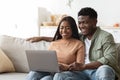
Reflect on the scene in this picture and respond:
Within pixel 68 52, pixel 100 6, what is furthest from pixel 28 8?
pixel 68 52

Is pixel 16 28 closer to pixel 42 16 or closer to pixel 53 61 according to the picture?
pixel 42 16

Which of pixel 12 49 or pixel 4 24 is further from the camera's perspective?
pixel 4 24

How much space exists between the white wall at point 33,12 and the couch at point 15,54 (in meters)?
2.63

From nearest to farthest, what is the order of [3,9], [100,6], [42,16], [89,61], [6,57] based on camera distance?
[89,61], [6,57], [100,6], [42,16], [3,9]

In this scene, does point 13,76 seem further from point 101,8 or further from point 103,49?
point 101,8

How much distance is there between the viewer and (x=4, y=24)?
19.7 ft

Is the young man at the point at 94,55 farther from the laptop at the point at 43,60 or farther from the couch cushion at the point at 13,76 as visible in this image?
the couch cushion at the point at 13,76

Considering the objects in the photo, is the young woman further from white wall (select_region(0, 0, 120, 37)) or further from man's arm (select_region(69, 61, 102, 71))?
white wall (select_region(0, 0, 120, 37))

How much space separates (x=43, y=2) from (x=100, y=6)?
51.0 inches

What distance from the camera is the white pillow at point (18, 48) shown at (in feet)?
9.19

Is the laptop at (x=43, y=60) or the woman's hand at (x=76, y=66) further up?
the laptop at (x=43, y=60)

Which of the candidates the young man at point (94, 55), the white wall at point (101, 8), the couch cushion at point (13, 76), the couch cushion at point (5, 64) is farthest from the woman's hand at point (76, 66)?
the white wall at point (101, 8)

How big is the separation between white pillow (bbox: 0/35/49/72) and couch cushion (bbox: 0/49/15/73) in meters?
0.06

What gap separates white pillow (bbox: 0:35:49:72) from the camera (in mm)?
2801
